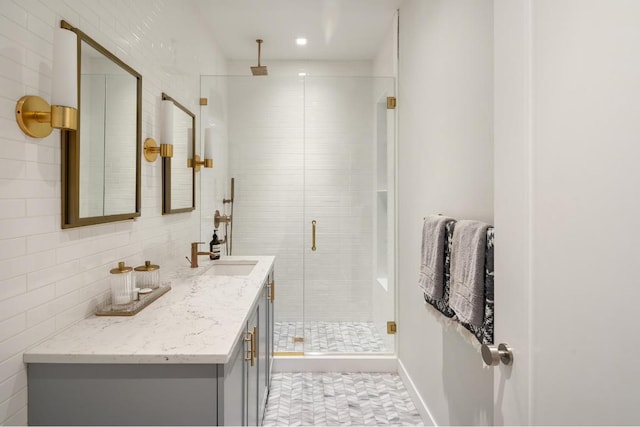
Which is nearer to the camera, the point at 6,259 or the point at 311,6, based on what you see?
the point at 6,259

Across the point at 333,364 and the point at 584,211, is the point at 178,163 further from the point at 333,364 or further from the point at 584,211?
the point at 584,211

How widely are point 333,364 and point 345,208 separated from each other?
4.08 feet

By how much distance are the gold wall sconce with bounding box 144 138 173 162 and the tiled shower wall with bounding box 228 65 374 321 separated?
108cm

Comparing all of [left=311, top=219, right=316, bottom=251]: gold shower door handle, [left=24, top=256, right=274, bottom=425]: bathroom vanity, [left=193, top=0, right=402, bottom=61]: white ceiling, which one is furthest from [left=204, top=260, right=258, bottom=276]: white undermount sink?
[left=193, top=0, right=402, bottom=61]: white ceiling

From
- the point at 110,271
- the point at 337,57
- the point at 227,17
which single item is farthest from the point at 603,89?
the point at 337,57

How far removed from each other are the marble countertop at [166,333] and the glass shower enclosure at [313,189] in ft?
4.50

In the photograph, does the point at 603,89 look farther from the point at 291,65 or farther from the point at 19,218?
the point at 291,65

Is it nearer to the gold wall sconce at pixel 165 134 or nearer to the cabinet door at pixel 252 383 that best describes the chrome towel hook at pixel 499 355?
the cabinet door at pixel 252 383

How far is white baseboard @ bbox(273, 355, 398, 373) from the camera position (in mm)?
2900

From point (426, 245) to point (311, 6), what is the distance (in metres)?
2.08

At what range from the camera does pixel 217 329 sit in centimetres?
126

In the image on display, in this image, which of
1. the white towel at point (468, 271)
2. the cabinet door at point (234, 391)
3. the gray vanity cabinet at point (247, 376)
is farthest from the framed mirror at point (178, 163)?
the white towel at point (468, 271)

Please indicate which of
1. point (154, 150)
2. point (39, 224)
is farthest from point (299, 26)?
point (39, 224)

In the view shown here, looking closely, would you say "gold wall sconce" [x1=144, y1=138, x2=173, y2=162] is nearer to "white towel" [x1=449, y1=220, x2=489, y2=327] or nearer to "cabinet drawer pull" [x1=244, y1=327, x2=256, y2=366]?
"cabinet drawer pull" [x1=244, y1=327, x2=256, y2=366]
